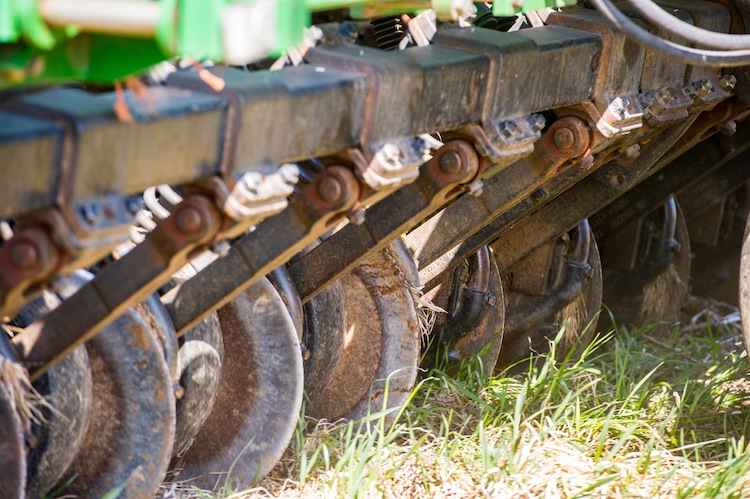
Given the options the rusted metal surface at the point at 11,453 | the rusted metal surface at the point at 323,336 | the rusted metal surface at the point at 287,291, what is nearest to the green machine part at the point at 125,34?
the rusted metal surface at the point at 11,453

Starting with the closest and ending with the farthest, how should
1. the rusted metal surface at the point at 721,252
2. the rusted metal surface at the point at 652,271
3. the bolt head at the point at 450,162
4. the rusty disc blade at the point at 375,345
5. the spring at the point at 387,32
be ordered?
the bolt head at the point at 450,162 < the spring at the point at 387,32 < the rusty disc blade at the point at 375,345 < the rusted metal surface at the point at 652,271 < the rusted metal surface at the point at 721,252

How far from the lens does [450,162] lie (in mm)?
1937

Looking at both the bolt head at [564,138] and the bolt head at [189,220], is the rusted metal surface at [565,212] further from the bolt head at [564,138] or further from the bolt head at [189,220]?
the bolt head at [189,220]

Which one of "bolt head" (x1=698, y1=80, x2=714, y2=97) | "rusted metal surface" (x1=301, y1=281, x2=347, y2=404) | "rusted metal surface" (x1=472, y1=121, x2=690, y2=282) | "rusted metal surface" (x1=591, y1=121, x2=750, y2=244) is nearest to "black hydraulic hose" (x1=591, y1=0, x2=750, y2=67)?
"bolt head" (x1=698, y1=80, x2=714, y2=97)

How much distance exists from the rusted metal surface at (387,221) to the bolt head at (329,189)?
0.40 m

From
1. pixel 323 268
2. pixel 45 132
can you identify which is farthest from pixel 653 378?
pixel 45 132

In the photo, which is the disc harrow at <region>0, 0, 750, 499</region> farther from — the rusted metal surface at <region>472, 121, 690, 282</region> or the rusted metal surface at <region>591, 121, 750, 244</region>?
the rusted metal surface at <region>591, 121, 750, 244</region>

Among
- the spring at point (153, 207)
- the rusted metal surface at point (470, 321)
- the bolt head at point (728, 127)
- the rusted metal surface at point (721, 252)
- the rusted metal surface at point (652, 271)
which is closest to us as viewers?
the spring at point (153, 207)

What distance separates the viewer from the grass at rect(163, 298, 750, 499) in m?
2.36

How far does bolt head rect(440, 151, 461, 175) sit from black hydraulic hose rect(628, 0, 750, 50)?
0.50 meters

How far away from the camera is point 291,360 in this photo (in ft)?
7.68

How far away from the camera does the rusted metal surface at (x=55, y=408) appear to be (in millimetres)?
1816

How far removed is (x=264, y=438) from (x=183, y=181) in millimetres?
1275

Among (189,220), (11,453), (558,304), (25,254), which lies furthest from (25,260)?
(558,304)
